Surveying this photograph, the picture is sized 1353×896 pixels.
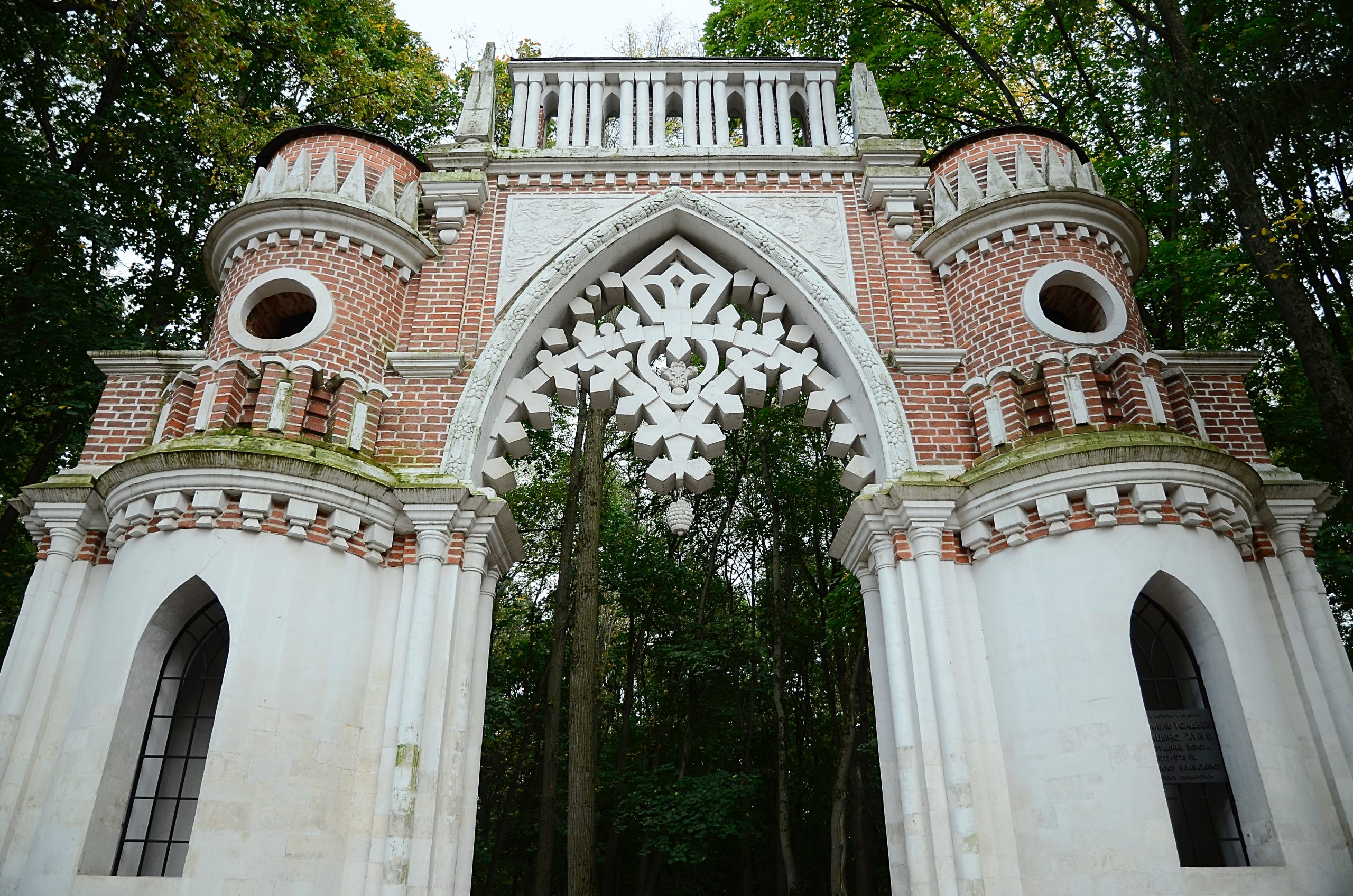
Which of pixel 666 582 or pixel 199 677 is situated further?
pixel 666 582

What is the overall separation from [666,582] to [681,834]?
570cm

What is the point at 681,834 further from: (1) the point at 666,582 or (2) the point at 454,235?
(2) the point at 454,235

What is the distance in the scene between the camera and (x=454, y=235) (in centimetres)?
872

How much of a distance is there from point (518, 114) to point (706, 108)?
1.96m

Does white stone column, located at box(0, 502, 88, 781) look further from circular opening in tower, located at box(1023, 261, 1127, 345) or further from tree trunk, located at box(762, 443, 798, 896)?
tree trunk, located at box(762, 443, 798, 896)

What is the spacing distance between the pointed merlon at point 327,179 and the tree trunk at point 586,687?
202 inches

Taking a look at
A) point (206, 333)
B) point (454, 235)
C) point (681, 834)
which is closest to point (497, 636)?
point (681, 834)

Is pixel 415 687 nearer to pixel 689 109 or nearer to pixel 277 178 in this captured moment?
pixel 277 178

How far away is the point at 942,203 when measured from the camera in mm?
8578

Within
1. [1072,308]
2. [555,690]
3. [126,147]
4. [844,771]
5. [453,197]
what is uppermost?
[126,147]

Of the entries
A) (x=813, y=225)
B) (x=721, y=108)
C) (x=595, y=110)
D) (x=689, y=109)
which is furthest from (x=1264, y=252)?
(x=595, y=110)

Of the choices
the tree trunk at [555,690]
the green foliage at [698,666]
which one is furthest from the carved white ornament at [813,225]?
the tree trunk at [555,690]

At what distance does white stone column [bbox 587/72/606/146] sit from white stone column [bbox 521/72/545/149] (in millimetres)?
518

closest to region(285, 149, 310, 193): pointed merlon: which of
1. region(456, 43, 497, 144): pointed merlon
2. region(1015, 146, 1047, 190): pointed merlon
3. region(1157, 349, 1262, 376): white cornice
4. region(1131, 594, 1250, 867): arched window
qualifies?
region(456, 43, 497, 144): pointed merlon
